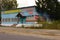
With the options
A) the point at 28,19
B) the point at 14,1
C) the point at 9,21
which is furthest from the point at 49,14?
the point at 14,1

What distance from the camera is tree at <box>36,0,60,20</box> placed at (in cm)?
5600

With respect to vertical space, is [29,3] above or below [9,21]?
above

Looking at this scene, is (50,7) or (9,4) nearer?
(50,7)

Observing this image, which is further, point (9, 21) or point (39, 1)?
point (9, 21)

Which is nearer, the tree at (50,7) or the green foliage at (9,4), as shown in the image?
the tree at (50,7)

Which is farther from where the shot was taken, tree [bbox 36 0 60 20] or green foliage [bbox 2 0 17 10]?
green foliage [bbox 2 0 17 10]

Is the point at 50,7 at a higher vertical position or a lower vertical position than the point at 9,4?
higher

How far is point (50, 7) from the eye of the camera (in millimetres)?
56531

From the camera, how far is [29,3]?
71500 millimetres

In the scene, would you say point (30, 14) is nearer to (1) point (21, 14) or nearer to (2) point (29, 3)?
(1) point (21, 14)

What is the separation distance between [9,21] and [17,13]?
5067mm

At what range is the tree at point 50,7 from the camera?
56.0 meters

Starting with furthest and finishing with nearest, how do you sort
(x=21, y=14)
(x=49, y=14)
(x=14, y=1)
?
1. (x=14, y=1)
2. (x=21, y=14)
3. (x=49, y=14)

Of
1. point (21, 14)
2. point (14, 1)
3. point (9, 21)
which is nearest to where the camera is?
point (21, 14)
